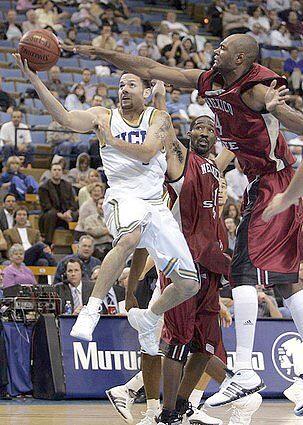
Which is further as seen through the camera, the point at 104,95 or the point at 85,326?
the point at 104,95

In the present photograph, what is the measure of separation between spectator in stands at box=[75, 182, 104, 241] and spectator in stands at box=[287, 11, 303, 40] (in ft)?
34.2

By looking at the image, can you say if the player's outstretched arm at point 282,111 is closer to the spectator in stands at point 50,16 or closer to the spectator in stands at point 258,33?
the spectator in stands at point 50,16

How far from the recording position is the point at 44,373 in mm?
9961

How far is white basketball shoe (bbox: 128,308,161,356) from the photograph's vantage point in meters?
7.43

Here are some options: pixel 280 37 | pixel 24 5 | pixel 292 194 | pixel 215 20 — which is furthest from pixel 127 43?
pixel 292 194

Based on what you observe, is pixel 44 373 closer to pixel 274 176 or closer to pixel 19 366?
pixel 19 366

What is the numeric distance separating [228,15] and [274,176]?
53.8ft

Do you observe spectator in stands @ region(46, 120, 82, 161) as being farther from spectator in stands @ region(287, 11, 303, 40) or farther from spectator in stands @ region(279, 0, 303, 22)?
spectator in stands @ region(279, 0, 303, 22)

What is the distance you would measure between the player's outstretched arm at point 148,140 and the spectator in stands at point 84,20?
12.8 meters

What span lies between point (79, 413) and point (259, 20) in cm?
1601

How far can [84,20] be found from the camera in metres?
20.3

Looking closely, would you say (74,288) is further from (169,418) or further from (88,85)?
(88,85)

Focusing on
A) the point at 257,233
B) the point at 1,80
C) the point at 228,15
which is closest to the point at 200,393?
the point at 257,233

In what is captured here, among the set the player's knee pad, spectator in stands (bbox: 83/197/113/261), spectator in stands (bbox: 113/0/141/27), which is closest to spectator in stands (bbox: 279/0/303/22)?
spectator in stands (bbox: 113/0/141/27)
